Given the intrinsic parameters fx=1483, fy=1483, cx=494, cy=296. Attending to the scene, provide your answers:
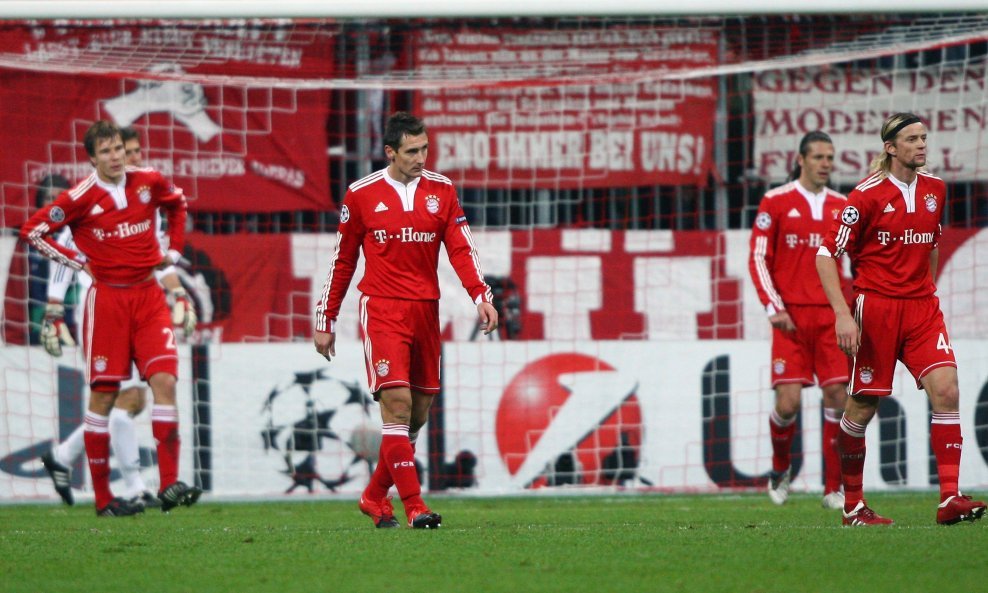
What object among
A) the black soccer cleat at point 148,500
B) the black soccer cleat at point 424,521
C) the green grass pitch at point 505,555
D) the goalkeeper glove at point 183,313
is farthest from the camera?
the black soccer cleat at point 148,500

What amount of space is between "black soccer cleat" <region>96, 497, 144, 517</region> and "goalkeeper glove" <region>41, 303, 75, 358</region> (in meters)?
1.01

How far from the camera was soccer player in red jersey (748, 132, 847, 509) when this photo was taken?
28.8 feet

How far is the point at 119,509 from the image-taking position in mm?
8539

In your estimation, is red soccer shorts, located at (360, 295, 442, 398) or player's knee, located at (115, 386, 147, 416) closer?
red soccer shorts, located at (360, 295, 442, 398)

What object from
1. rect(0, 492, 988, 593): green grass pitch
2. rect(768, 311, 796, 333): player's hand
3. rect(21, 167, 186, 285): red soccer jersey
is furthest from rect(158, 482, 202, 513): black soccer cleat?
rect(768, 311, 796, 333): player's hand

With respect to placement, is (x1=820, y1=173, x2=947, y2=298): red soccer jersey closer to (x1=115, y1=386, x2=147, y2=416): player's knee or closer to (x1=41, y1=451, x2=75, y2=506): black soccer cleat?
(x1=115, y1=386, x2=147, y2=416): player's knee

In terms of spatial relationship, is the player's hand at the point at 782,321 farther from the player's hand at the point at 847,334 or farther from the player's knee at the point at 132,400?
the player's knee at the point at 132,400

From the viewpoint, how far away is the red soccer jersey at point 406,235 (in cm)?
693

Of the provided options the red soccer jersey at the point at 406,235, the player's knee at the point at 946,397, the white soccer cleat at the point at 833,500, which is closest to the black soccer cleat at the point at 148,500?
the red soccer jersey at the point at 406,235

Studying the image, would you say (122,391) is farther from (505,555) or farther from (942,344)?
(942,344)

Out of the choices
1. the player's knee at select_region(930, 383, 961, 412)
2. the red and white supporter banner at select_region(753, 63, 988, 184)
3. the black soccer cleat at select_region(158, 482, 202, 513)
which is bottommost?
the black soccer cleat at select_region(158, 482, 202, 513)

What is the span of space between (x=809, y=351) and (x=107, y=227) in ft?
13.7

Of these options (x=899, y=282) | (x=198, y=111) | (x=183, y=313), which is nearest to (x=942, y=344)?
(x=899, y=282)

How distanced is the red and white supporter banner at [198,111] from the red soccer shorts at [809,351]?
3.89 m
